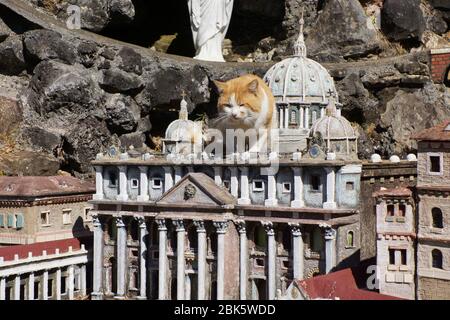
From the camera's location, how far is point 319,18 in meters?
100

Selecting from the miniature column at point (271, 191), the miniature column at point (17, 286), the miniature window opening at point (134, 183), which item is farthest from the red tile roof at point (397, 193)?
the miniature column at point (17, 286)

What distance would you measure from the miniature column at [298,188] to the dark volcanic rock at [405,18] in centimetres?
4065

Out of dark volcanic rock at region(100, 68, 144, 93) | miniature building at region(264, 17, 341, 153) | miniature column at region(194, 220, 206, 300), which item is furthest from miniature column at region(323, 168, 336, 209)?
dark volcanic rock at region(100, 68, 144, 93)

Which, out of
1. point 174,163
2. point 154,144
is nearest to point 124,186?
point 174,163

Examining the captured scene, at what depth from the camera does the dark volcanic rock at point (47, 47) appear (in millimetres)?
87688

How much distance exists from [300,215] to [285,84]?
16.6m

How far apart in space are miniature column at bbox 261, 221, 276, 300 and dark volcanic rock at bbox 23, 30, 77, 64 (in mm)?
30928

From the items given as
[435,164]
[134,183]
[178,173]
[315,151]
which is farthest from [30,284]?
[435,164]

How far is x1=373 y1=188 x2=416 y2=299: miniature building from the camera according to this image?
55375mm

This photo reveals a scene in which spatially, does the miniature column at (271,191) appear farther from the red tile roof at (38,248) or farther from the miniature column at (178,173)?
the red tile roof at (38,248)

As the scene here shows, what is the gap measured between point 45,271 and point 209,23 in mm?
34423

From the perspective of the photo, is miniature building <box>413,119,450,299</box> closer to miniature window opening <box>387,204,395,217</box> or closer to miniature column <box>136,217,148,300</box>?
miniature window opening <box>387,204,395,217</box>
